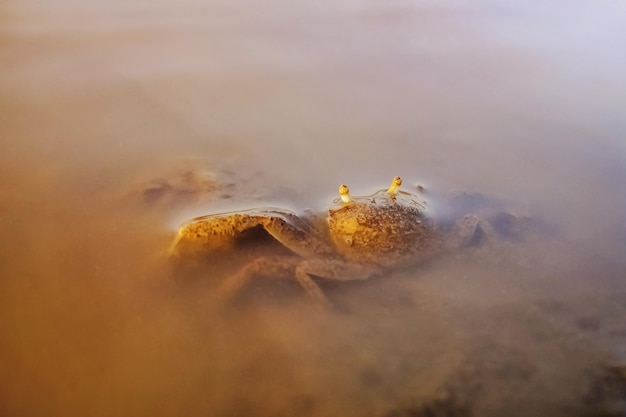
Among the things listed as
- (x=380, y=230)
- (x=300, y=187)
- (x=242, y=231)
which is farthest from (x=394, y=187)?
(x=242, y=231)

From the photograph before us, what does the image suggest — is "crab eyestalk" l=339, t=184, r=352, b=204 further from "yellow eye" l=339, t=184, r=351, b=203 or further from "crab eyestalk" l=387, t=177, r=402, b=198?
"crab eyestalk" l=387, t=177, r=402, b=198

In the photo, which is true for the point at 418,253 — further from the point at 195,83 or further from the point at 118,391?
the point at 195,83

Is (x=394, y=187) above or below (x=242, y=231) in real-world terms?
above

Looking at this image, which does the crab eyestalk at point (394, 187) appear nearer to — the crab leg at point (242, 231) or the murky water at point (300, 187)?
the murky water at point (300, 187)

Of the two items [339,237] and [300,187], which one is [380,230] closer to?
[339,237]

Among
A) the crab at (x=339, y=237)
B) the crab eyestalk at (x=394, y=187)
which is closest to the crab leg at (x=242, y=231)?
the crab at (x=339, y=237)
